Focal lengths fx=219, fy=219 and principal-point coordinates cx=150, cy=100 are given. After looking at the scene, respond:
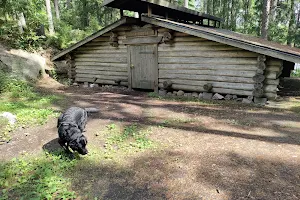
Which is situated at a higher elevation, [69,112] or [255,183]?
[69,112]

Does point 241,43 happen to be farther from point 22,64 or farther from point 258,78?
point 22,64

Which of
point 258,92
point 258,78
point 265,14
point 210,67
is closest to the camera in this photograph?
point 258,78

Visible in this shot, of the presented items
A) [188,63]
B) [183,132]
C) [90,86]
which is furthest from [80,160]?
[90,86]

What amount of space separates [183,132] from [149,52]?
6039 millimetres

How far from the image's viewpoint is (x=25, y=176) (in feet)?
12.0

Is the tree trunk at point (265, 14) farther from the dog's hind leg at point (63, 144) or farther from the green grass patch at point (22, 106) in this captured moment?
the dog's hind leg at point (63, 144)

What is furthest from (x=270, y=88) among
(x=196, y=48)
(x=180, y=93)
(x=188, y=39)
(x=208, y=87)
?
(x=188, y=39)

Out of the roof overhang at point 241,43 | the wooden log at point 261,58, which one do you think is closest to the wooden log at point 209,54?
the wooden log at point 261,58

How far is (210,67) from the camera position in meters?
9.10

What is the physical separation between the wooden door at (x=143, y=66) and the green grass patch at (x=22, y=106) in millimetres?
4048

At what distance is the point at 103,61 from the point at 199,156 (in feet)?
31.0

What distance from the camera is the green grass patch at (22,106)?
5.66 metres

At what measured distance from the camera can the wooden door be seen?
34.6ft

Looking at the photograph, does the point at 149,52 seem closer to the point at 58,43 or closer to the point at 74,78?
the point at 74,78
